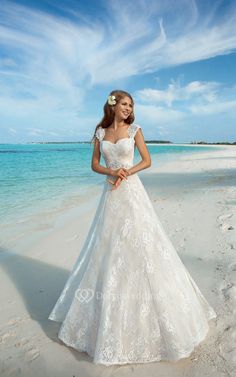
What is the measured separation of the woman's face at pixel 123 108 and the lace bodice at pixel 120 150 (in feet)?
0.45

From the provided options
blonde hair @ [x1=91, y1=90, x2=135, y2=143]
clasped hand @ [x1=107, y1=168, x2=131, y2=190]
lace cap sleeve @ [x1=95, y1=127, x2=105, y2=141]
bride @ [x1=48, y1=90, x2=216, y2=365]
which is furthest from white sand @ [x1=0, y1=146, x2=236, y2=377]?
blonde hair @ [x1=91, y1=90, x2=135, y2=143]

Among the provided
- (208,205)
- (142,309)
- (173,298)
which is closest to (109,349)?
(142,309)

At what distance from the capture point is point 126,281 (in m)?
2.98

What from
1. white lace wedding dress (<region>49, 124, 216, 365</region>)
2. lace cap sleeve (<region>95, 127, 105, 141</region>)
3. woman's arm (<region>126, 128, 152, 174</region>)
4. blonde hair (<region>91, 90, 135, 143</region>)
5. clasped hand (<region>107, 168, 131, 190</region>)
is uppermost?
blonde hair (<region>91, 90, 135, 143</region>)

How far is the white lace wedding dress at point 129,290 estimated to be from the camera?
115 inches

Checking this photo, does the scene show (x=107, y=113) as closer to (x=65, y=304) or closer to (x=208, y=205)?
(x=65, y=304)

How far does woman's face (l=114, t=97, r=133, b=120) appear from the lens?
10.7ft

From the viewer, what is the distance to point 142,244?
3.04 metres

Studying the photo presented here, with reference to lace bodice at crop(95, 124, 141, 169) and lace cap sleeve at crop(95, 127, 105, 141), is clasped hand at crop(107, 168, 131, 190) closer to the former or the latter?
lace bodice at crop(95, 124, 141, 169)

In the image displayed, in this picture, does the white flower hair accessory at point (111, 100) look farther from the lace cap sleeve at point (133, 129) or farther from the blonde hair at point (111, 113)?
the lace cap sleeve at point (133, 129)

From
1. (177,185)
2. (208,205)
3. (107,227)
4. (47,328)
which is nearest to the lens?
(107,227)

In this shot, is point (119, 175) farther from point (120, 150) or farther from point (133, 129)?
point (133, 129)

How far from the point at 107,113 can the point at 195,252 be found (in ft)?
11.0

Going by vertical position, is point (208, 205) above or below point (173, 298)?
below
